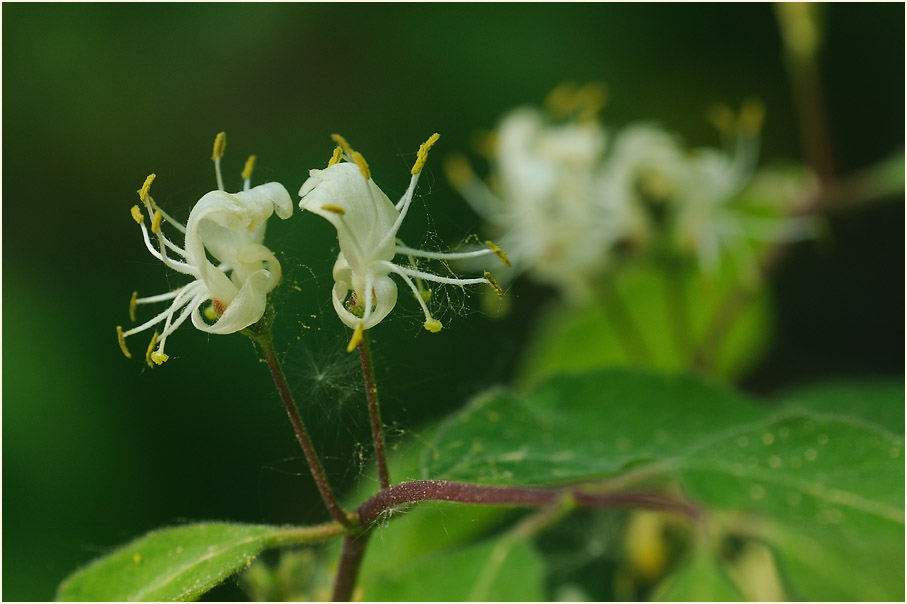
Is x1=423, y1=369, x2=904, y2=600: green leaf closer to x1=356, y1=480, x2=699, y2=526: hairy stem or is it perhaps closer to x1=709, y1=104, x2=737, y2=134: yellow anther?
x1=356, y1=480, x2=699, y2=526: hairy stem

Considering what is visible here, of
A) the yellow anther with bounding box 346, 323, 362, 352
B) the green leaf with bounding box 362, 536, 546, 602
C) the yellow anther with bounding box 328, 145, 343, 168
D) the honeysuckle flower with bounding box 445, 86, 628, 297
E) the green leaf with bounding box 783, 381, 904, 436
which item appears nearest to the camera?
the yellow anther with bounding box 346, 323, 362, 352

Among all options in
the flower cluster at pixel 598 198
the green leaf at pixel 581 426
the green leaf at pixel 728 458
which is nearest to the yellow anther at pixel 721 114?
the flower cluster at pixel 598 198

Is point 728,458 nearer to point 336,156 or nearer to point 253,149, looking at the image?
point 336,156

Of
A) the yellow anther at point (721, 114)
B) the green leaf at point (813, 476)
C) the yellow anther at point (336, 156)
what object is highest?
the yellow anther at point (336, 156)

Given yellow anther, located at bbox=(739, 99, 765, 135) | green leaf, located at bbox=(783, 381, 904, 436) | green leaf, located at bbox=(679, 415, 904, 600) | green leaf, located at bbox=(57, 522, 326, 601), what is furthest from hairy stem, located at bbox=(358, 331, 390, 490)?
yellow anther, located at bbox=(739, 99, 765, 135)

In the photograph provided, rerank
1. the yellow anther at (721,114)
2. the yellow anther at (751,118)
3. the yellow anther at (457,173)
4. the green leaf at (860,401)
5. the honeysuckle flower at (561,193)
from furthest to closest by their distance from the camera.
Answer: the yellow anther at (721,114) → the yellow anther at (457,173) → the yellow anther at (751,118) → the honeysuckle flower at (561,193) → the green leaf at (860,401)

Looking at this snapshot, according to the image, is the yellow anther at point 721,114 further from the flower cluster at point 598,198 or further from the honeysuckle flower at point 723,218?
the flower cluster at point 598,198
